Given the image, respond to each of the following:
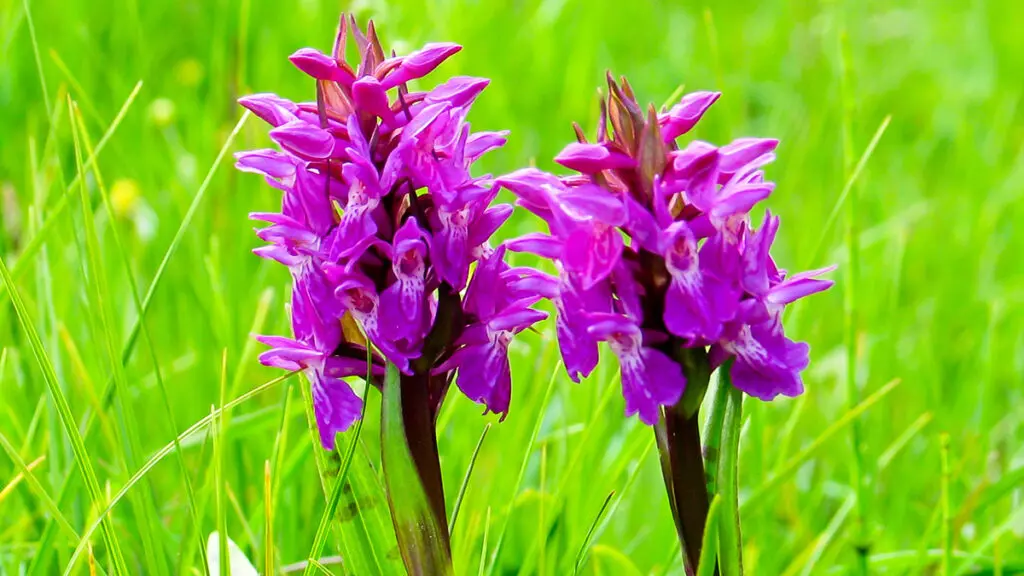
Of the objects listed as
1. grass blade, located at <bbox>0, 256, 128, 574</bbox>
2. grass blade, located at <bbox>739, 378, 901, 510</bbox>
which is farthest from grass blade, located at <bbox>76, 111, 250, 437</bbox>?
grass blade, located at <bbox>739, 378, 901, 510</bbox>

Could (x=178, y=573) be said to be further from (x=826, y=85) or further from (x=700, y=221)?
(x=826, y=85)

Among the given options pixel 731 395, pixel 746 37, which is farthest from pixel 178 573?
pixel 746 37

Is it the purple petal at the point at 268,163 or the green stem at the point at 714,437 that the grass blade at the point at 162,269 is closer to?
the purple petal at the point at 268,163

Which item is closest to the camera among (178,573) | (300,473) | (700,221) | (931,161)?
(700,221)

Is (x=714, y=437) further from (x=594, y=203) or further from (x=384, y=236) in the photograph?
(x=384, y=236)

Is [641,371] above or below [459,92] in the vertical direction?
below

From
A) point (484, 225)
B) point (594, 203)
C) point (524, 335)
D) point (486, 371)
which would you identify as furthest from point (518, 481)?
point (524, 335)
